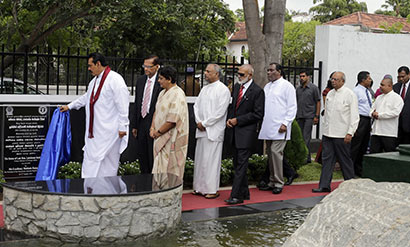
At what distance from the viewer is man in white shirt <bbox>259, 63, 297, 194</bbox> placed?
876 centimetres

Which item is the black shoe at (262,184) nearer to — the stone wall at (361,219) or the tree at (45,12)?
the stone wall at (361,219)

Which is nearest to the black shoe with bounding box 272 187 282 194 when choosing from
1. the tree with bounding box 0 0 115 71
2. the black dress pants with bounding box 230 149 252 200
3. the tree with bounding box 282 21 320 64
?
the black dress pants with bounding box 230 149 252 200

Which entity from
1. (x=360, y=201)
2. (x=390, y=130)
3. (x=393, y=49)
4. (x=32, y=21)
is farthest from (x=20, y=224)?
(x=32, y=21)

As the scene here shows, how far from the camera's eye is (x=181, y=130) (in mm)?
7766

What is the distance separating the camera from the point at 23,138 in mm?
8406

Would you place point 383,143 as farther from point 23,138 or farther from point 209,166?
point 23,138

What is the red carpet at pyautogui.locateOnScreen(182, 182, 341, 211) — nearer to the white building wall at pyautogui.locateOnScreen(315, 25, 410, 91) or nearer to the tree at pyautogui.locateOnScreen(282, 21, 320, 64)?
the white building wall at pyautogui.locateOnScreen(315, 25, 410, 91)

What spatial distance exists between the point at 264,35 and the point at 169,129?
11.1ft

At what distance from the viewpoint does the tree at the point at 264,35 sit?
10023mm

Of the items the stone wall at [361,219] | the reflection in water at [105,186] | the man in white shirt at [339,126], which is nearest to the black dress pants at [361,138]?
the man in white shirt at [339,126]

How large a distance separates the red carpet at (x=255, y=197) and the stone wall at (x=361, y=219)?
424 centimetres

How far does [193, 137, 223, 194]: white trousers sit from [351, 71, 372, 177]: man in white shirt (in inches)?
Answer: 131

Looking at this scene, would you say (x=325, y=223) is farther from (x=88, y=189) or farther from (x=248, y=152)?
(x=248, y=152)

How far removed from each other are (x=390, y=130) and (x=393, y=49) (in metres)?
5.15
